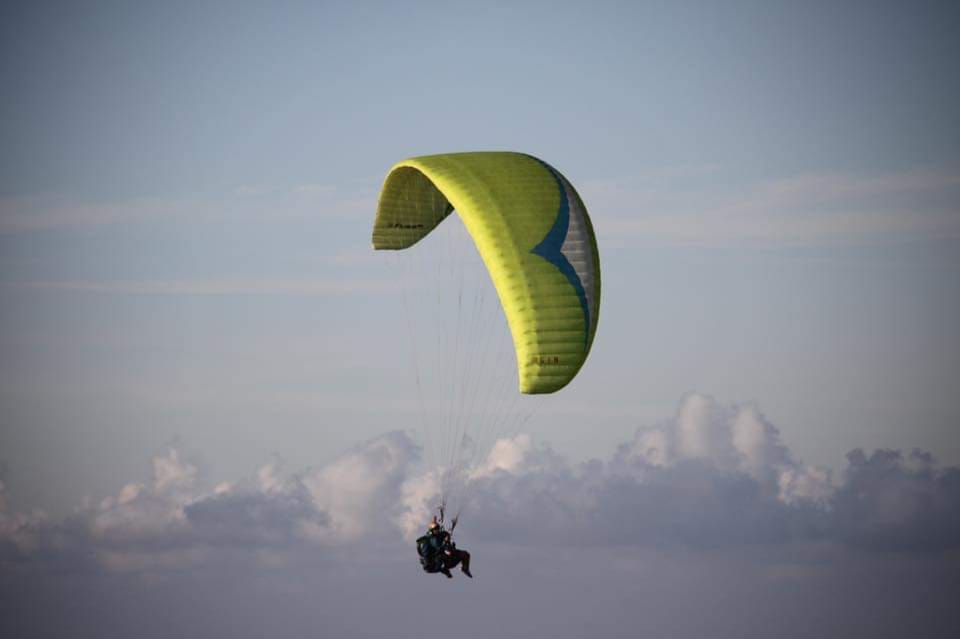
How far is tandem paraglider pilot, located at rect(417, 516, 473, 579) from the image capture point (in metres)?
67.8

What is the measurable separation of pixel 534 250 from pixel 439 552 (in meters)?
9.25

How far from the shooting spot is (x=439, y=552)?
67938 millimetres

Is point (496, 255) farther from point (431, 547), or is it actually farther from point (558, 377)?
point (431, 547)

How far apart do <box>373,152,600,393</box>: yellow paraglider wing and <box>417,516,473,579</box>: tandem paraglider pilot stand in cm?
511

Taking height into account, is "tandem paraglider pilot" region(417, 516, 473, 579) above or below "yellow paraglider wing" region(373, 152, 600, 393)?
below

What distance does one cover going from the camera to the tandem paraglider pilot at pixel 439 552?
67.8 meters

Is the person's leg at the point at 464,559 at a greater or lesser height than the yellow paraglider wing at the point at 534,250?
lesser

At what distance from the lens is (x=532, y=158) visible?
7012 centimetres

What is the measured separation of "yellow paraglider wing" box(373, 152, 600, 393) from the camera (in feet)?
219

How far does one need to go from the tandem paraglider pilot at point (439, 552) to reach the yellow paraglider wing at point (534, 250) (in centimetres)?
511

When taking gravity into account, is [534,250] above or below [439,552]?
above

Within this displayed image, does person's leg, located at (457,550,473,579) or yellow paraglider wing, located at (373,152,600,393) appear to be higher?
yellow paraglider wing, located at (373,152,600,393)

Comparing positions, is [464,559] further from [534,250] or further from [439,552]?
[534,250]

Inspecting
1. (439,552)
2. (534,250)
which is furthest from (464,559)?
(534,250)
